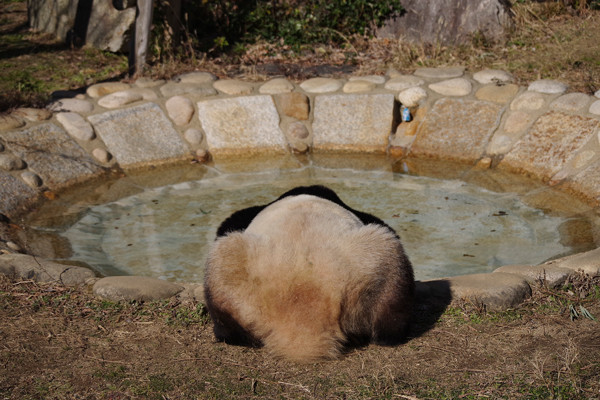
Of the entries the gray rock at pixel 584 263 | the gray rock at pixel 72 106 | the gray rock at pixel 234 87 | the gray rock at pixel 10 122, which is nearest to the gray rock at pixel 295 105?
the gray rock at pixel 234 87

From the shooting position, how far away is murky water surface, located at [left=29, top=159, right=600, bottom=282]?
5.72 m

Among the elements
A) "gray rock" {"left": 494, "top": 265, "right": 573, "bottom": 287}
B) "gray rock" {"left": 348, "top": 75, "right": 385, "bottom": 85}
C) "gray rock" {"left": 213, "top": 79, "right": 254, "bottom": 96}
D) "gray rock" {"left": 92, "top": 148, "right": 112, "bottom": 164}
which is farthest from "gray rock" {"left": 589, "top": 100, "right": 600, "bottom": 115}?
"gray rock" {"left": 92, "top": 148, "right": 112, "bottom": 164}

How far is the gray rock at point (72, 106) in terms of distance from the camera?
316 inches

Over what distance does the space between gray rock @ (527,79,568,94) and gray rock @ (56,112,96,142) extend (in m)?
4.96

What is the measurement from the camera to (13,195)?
21.8 feet

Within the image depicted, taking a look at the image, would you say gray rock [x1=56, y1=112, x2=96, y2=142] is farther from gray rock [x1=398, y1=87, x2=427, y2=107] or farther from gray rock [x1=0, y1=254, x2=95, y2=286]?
gray rock [x1=398, y1=87, x2=427, y2=107]

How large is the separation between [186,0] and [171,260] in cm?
616

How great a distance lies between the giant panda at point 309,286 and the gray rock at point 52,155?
3.91 meters

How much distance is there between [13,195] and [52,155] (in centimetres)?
84

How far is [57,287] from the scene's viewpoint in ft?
15.1

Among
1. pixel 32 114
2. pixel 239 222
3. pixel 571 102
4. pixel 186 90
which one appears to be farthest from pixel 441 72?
pixel 239 222

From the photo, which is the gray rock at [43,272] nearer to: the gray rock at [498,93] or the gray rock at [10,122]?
the gray rock at [10,122]

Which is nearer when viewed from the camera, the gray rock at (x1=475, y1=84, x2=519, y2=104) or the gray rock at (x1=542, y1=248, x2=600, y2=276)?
the gray rock at (x1=542, y1=248, x2=600, y2=276)

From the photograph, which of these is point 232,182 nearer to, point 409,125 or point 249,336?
point 409,125
